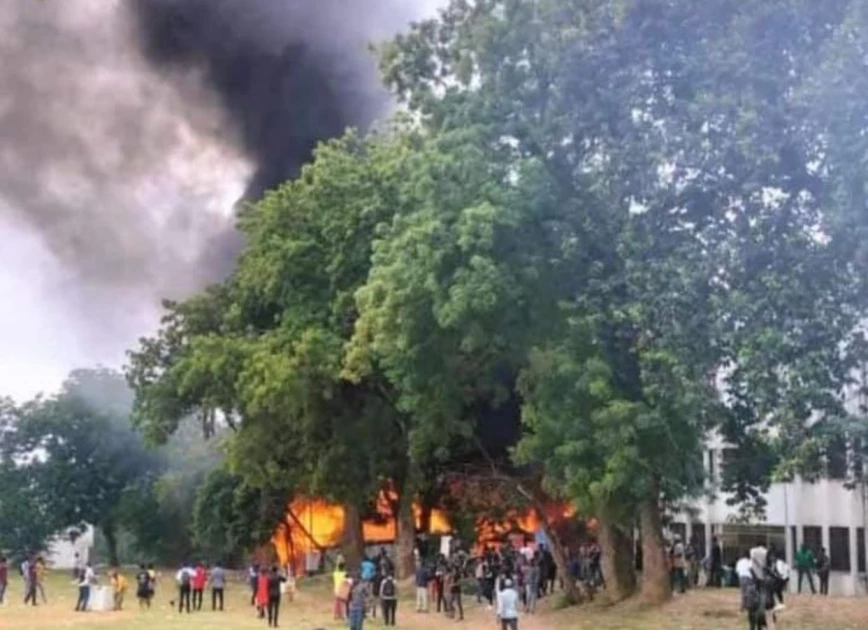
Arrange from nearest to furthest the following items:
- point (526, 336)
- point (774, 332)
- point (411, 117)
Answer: point (774, 332)
point (526, 336)
point (411, 117)

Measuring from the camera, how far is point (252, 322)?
4353 cm

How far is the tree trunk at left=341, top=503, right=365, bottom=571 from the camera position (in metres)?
47.5

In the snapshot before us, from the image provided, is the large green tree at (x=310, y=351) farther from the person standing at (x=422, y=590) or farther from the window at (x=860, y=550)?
the window at (x=860, y=550)

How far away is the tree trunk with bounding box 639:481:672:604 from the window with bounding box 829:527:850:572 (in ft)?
42.6

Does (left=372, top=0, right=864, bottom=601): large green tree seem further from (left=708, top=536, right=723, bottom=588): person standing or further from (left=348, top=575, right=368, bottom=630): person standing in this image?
(left=708, top=536, right=723, bottom=588): person standing

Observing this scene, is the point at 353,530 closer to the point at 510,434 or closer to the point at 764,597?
the point at 510,434

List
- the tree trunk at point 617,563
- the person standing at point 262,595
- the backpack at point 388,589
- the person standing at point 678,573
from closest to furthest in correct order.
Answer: the backpack at point 388,589
the person standing at point 262,595
the tree trunk at point 617,563
the person standing at point 678,573

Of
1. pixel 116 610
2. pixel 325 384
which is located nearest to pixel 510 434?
pixel 325 384

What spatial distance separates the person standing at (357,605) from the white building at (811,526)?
13.1 metres

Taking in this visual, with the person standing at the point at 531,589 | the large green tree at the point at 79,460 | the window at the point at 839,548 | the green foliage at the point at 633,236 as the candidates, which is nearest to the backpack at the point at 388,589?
the green foliage at the point at 633,236

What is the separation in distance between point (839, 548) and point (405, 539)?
14.2 meters

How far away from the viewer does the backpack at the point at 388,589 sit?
30.2m

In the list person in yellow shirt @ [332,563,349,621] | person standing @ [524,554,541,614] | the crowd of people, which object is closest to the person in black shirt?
the crowd of people

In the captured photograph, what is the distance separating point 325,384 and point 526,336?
8722mm
